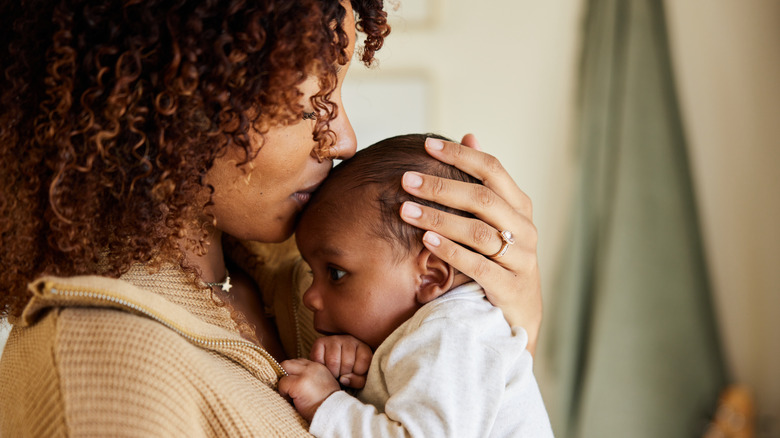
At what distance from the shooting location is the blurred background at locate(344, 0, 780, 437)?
206 cm

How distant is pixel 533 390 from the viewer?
1058 millimetres

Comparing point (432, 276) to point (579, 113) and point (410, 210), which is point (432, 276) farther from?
point (579, 113)

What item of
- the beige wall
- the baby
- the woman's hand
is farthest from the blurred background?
the baby

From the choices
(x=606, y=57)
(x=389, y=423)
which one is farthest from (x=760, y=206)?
(x=389, y=423)

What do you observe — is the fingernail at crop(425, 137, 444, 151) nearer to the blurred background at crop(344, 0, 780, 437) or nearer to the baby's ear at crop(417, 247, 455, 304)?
the baby's ear at crop(417, 247, 455, 304)

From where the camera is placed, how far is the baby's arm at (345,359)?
1.07m

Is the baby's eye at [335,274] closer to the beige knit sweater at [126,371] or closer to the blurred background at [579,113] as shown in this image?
the beige knit sweater at [126,371]

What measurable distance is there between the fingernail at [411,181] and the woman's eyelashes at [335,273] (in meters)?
0.19

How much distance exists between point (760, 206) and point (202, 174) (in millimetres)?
1839

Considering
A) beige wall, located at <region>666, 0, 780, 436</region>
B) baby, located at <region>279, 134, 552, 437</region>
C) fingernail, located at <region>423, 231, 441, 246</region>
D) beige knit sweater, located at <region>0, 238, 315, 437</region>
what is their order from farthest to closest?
beige wall, located at <region>666, 0, 780, 436</region>
fingernail, located at <region>423, 231, 441, 246</region>
baby, located at <region>279, 134, 552, 437</region>
beige knit sweater, located at <region>0, 238, 315, 437</region>

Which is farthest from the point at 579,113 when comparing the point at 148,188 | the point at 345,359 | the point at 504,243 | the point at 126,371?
the point at 126,371

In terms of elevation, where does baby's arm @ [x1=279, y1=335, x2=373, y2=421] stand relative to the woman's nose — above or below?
below

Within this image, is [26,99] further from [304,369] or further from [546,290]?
[546,290]

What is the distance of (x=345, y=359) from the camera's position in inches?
42.4
